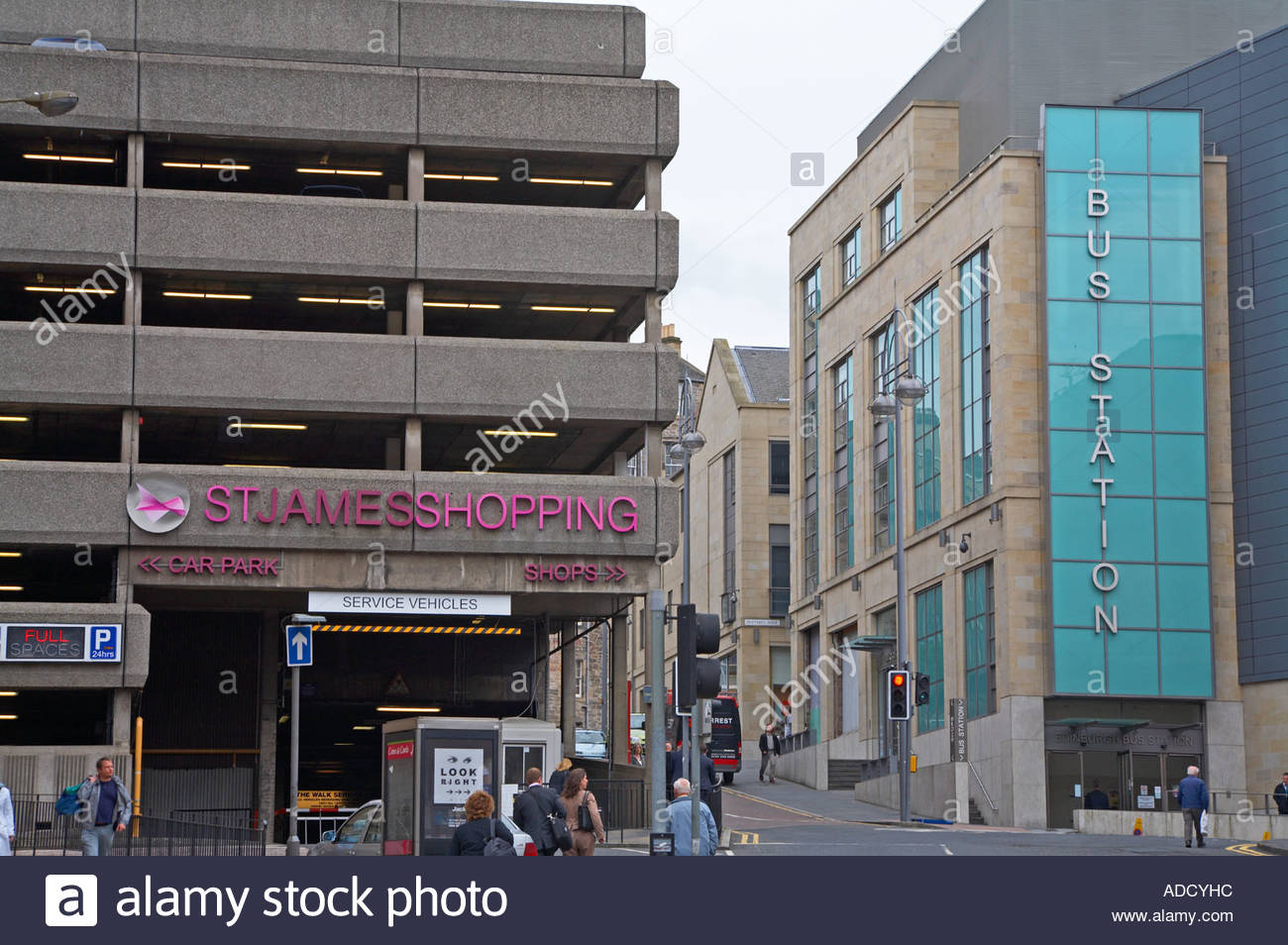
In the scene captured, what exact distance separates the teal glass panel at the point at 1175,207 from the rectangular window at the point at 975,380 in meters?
4.95

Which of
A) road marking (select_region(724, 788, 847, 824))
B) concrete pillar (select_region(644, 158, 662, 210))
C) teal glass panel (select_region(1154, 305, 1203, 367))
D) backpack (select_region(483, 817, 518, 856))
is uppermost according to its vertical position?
concrete pillar (select_region(644, 158, 662, 210))

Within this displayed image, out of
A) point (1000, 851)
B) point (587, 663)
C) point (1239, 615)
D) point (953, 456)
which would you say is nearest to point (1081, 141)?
point (953, 456)

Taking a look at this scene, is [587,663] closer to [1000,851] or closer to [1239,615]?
[1239,615]

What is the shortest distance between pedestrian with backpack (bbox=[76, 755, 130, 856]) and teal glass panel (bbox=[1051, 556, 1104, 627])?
105 ft

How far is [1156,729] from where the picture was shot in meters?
53.1

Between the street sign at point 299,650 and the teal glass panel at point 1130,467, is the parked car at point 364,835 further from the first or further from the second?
the teal glass panel at point 1130,467

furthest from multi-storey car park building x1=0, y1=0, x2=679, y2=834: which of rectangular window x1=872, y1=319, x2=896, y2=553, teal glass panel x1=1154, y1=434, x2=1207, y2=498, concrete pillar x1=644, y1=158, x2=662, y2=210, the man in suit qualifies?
the man in suit

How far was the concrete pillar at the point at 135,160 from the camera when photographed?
41.2m

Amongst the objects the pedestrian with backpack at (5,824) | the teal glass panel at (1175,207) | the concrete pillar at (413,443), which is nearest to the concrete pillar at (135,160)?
the concrete pillar at (413,443)

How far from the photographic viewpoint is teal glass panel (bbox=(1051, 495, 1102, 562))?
173 feet

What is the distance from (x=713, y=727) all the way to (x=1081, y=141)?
20.7 metres

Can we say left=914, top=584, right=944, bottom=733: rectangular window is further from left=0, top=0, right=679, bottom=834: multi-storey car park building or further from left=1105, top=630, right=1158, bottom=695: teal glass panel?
left=0, top=0, right=679, bottom=834: multi-storey car park building

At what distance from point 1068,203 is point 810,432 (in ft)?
74.1

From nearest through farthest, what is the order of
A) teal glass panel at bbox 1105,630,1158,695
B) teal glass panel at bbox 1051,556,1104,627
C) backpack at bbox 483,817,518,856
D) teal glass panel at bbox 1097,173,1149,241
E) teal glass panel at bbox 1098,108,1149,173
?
backpack at bbox 483,817,518,856 < teal glass panel at bbox 1105,630,1158,695 < teal glass panel at bbox 1051,556,1104,627 < teal glass panel at bbox 1097,173,1149,241 < teal glass panel at bbox 1098,108,1149,173
